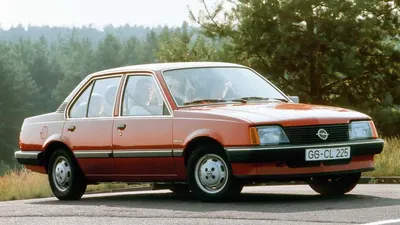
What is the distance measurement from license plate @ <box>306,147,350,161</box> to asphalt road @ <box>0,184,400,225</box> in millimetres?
461

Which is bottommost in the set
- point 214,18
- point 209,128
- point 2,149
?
point 2,149

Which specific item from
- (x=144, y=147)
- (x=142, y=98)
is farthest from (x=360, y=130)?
(x=142, y=98)

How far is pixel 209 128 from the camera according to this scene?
11000 mm

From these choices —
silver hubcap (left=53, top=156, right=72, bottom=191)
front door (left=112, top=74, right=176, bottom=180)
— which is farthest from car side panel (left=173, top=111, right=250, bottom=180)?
silver hubcap (left=53, top=156, right=72, bottom=191)

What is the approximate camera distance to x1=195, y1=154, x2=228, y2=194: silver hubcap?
10992mm

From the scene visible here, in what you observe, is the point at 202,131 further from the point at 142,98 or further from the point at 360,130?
the point at 360,130

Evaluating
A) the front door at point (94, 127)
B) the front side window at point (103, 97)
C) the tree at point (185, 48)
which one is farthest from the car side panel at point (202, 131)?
the tree at point (185, 48)

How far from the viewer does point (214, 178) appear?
11055mm

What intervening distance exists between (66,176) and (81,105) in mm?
906

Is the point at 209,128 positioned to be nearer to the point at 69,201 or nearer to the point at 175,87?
the point at 175,87

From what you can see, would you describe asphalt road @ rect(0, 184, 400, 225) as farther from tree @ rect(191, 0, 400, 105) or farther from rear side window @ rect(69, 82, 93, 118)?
tree @ rect(191, 0, 400, 105)

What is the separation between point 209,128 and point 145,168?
3.92ft

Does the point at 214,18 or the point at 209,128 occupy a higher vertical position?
the point at 214,18

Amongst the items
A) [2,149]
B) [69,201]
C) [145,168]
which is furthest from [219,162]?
[2,149]
